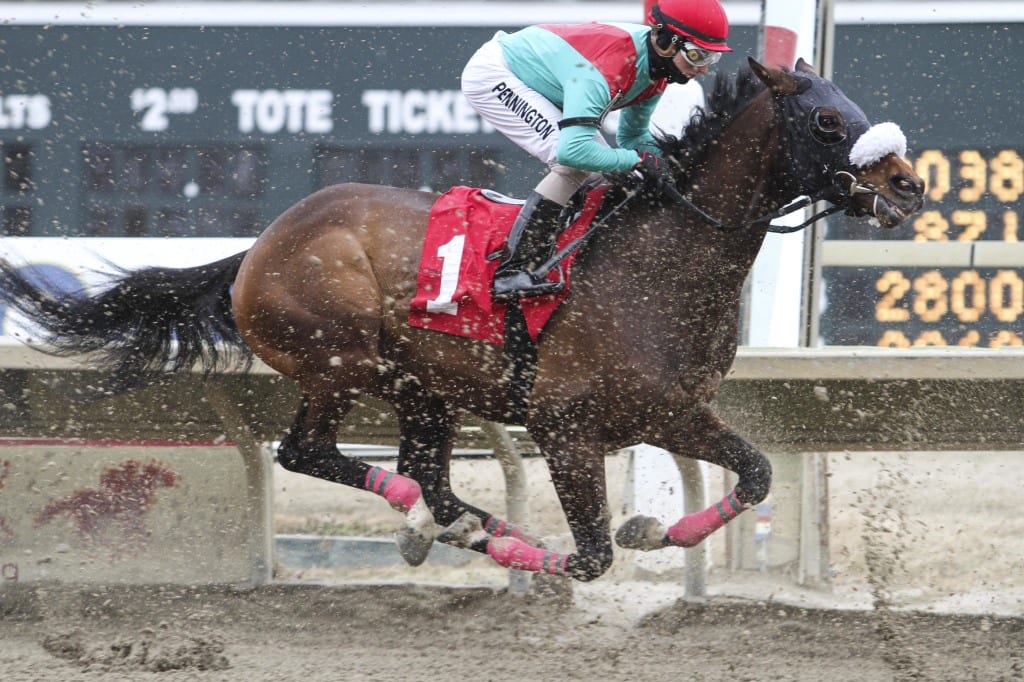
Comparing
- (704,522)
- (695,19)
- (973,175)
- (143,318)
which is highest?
(695,19)

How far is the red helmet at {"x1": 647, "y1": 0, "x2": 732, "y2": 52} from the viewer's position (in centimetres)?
294

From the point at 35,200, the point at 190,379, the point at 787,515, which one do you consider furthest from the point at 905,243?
the point at 35,200

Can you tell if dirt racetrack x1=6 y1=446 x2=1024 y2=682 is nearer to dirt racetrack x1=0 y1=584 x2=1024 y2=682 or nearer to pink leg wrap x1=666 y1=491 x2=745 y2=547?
dirt racetrack x1=0 y1=584 x2=1024 y2=682

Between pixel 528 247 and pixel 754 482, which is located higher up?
pixel 528 247

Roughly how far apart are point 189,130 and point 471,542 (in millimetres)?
2828

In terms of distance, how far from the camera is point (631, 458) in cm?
435

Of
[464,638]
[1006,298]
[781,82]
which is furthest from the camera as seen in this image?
[1006,298]

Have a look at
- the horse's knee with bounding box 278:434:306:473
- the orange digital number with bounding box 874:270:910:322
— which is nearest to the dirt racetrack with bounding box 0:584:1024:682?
the horse's knee with bounding box 278:434:306:473

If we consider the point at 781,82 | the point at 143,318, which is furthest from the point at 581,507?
the point at 143,318

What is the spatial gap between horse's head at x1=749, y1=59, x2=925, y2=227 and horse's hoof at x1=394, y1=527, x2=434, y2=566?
4.25 ft

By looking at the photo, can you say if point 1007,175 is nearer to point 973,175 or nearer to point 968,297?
point 973,175

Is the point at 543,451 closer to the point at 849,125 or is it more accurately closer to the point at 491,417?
the point at 491,417

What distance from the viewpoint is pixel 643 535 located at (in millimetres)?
3230

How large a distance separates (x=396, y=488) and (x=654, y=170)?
41.7 inches
